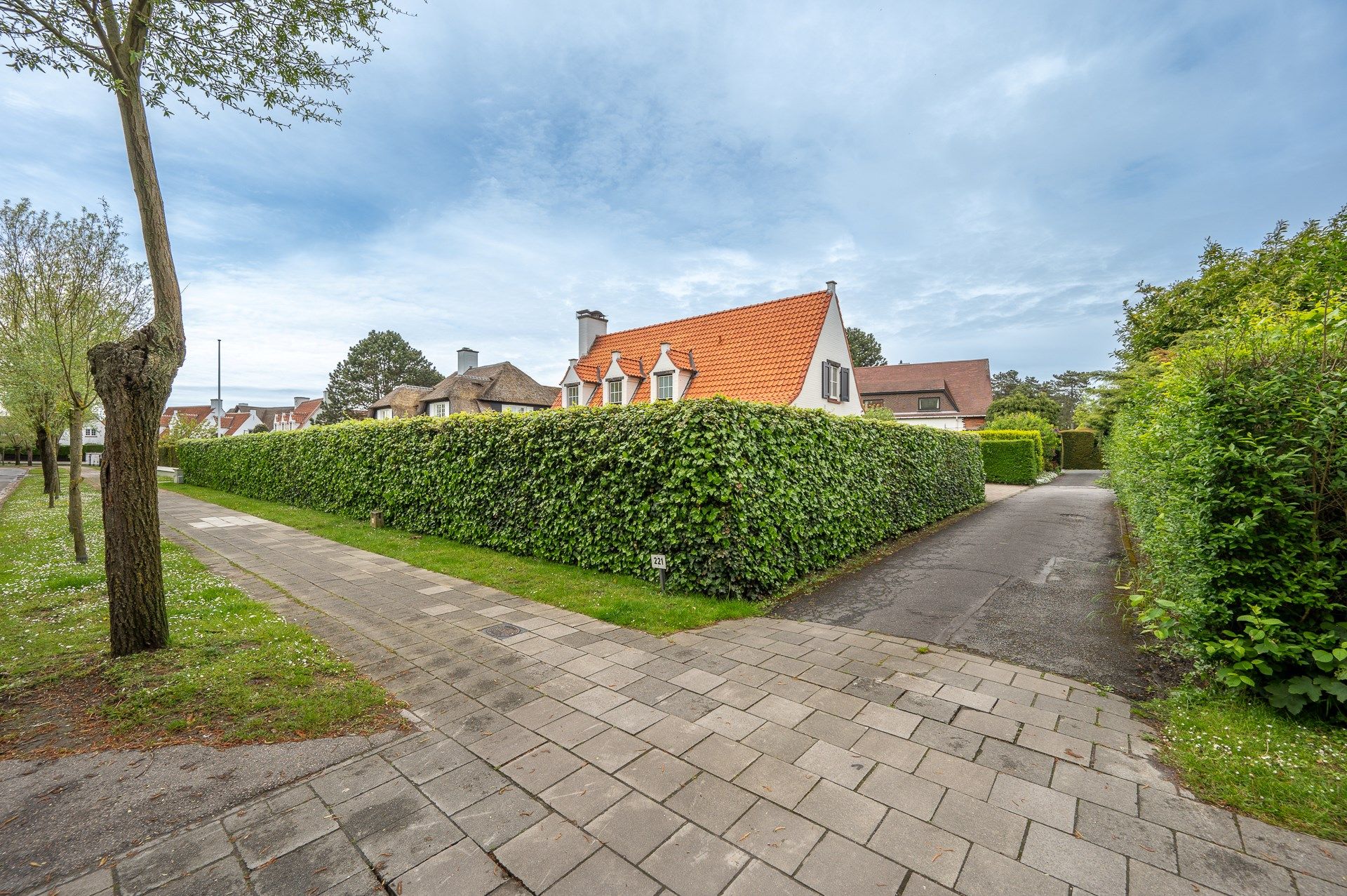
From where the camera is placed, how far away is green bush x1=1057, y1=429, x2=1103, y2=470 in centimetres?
3303

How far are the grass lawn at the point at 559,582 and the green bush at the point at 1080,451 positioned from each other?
35441 mm

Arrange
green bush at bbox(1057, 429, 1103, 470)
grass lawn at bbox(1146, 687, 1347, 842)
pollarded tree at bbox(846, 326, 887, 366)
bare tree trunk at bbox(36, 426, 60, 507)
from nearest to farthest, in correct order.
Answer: grass lawn at bbox(1146, 687, 1347, 842)
bare tree trunk at bbox(36, 426, 60, 507)
green bush at bbox(1057, 429, 1103, 470)
pollarded tree at bbox(846, 326, 887, 366)

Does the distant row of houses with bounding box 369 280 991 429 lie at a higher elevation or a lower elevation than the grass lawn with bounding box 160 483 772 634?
higher

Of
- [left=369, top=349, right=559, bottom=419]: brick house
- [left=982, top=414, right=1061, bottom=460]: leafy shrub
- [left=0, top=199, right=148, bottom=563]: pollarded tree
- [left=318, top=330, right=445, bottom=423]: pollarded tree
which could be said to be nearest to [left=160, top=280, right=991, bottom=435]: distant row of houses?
[left=0, top=199, right=148, bottom=563]: pollarded tree

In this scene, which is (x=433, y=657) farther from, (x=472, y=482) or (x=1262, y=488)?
(x=1262, y=488)

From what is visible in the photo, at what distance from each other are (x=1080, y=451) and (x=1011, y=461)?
16.5 metres

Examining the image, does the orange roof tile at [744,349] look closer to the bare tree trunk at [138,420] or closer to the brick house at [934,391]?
the bare tree trunk at [138,420]

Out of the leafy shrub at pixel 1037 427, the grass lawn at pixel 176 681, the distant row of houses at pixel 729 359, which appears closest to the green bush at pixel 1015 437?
the leafy shrub at pixel 1037 427

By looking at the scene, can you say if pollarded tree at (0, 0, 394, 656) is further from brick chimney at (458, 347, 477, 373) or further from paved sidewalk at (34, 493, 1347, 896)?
brick chimney at (458, 347, 477, 373)

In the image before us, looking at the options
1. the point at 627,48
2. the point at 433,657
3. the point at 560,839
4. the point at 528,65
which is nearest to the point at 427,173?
the point at 528,65

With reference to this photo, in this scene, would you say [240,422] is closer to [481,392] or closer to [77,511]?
[481,392]

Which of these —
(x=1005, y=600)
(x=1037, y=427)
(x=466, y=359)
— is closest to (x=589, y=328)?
(x=466, y=359)

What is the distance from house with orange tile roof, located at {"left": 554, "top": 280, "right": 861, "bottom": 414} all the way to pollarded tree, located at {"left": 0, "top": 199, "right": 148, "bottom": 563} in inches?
380

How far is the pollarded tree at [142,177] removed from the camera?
4023 millimetres
